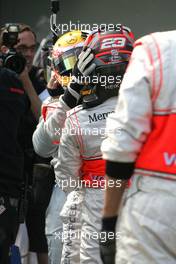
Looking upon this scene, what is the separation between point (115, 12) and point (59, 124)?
4.52 metres

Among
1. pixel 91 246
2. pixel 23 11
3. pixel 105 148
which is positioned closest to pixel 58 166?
pixel 91 246

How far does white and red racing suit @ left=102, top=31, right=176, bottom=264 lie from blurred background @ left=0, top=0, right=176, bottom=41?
568 cm

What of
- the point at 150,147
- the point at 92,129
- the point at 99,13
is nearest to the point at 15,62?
the point at 92,129

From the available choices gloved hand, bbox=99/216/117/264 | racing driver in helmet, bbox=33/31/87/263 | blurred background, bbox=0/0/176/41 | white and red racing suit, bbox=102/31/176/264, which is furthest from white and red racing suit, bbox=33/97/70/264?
blurred background, bbox=0/0/176/41

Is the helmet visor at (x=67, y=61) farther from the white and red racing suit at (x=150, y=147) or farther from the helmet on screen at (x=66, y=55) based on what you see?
the white and red racing suit at (x=150, y=147)

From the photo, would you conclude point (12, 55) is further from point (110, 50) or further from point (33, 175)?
point (33, 175)

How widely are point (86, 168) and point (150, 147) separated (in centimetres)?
129

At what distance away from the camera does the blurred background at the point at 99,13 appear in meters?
8.15

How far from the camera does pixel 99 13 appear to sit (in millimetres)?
8453

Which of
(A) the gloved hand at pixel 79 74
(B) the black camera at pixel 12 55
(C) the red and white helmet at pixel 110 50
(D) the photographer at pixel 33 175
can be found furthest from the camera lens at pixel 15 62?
(C) the red and white helmet at pixel 110 50

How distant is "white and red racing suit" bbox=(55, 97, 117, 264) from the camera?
3.64 meters

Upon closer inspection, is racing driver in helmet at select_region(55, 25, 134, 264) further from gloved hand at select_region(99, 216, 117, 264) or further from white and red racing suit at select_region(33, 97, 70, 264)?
gloved hand at select_region(99, 216, 117, 264)

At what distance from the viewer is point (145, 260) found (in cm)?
249

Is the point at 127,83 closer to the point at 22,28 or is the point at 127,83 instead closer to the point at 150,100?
the point at 150,100
